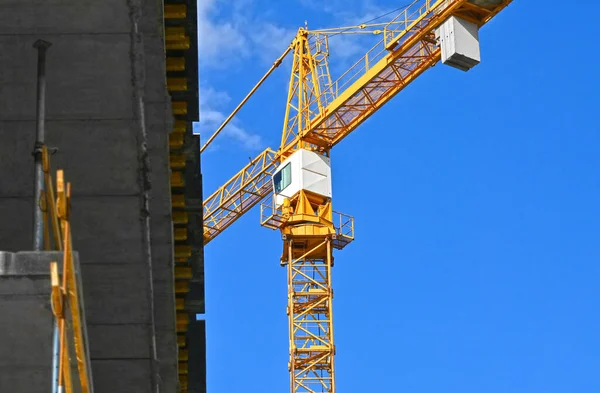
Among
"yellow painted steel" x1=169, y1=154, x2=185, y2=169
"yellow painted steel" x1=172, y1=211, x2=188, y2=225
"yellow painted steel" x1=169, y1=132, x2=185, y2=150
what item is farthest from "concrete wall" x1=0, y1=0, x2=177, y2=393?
"yellow painted steel" x1=172, y1=211, x2=188, y2=225

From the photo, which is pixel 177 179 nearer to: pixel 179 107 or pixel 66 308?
pixel 179 107

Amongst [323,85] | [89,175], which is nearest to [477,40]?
[323,85]

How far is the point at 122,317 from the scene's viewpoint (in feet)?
44.4

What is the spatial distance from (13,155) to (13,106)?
44 cm

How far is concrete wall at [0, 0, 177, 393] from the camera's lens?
12523 mm

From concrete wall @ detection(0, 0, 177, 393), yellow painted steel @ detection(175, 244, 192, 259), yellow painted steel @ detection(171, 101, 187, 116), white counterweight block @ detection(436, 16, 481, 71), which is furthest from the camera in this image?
white counterweight block @ detection(436, 16, 481, 71)

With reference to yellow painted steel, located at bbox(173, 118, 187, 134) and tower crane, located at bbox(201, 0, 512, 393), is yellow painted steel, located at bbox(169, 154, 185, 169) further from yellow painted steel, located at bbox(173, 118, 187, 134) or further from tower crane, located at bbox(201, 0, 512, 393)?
tower crane, located at bbox(201, 0, 512, 393)

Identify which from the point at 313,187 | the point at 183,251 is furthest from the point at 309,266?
the point at 183,251

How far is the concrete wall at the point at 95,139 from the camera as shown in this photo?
41.1ft

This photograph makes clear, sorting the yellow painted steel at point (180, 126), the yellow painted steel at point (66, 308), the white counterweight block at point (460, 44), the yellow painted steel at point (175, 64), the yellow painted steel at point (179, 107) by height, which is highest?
the white counterweight block at point (460, 44)

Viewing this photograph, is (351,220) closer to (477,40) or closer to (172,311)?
(477,40)

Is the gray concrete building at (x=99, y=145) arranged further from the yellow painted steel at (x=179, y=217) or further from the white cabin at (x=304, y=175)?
the white cabin at (x=304, y=175)

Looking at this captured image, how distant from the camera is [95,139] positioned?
1285 centimetres

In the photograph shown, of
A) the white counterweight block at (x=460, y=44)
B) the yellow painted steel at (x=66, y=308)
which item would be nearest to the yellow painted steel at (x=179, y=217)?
the yellow painted steel at (x=66, y=308)
